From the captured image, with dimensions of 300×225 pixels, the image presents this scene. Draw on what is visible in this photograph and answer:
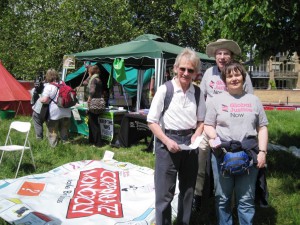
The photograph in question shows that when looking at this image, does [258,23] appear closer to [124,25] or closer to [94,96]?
[94,96]

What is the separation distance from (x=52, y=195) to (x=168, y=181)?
2029mm

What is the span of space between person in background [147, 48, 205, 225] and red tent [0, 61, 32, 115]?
10449 mm

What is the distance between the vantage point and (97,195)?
15.2 ft

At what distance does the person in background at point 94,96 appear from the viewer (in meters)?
8.00

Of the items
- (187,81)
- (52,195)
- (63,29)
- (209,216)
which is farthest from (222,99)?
(63,29)

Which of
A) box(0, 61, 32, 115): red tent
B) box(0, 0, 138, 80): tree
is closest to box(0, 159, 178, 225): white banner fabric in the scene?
box(0, 61, 32, 115): red tent

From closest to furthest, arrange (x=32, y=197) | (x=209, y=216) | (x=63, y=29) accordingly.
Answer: (x=209, y=216) < (x=32, y=197) < (x=63, y=29)

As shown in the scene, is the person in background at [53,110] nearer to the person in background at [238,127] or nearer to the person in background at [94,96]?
the person in background at [94,96]

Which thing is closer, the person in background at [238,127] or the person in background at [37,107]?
the person in background at [238,127]

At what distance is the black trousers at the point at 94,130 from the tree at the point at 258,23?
A: 10.6 feet

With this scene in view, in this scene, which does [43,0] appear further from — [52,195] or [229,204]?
[229,204]

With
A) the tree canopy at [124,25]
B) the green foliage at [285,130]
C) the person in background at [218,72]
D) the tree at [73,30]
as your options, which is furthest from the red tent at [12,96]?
the person in background at [218,72]

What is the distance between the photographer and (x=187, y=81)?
3133 millimetres

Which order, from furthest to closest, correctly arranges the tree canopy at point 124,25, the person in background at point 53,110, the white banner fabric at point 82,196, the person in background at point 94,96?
1. the person in background at point 94,96
2. the person in background at point 53,110
3. the tree canopy at point 124,25
4. the white banner fabric at point 82,196
